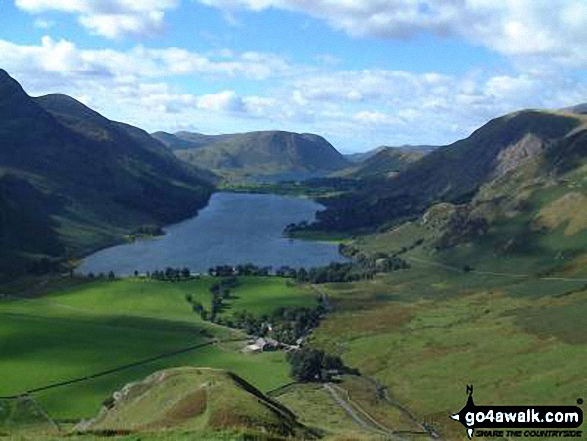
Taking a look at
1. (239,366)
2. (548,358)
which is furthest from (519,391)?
(239,366)

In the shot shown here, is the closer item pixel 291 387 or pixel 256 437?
pixel 256 437

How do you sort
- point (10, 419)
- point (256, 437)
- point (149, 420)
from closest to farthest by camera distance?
point (256, 437) < point (149, 420) < point (10, 419)

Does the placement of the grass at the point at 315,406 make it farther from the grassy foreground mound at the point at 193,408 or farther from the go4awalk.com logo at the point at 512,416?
the go4awalk.com logo at the point at 512,416

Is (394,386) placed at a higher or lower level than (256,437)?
lower

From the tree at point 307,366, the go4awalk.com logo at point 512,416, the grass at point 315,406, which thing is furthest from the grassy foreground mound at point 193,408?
the tree at point 307,366

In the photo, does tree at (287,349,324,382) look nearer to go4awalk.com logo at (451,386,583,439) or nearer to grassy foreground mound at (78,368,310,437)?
grassy foreground mound at (78,368,310,437)

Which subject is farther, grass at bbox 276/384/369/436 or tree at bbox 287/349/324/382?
tree at bbox 287/349/324/382

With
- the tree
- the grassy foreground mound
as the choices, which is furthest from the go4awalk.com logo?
the tree

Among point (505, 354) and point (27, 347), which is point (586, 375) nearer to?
point (505, 354)
